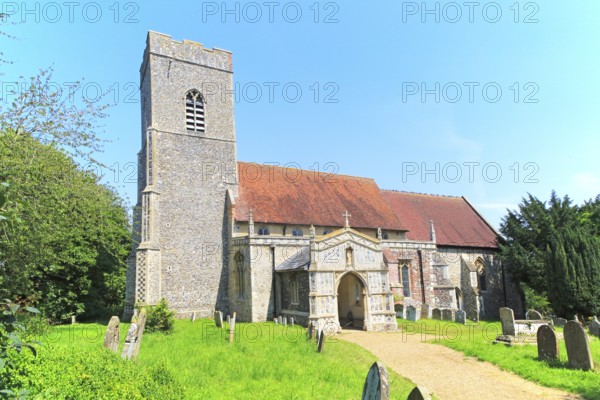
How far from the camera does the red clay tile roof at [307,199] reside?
24.6m

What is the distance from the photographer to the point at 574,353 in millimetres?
11078

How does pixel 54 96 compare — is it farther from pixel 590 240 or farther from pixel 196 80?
pixel 590 240

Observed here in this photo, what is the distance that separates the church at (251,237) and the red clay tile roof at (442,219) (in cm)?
22

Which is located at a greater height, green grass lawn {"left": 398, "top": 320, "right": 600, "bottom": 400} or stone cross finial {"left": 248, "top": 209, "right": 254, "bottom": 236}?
stone cross finial {"left": 248, "top": 209, "right": 254, "bottom": 236}

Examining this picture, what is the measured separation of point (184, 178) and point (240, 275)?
623 cm

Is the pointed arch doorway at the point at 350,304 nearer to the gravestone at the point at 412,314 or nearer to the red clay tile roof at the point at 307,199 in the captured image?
the gravestone at the point at 412,314

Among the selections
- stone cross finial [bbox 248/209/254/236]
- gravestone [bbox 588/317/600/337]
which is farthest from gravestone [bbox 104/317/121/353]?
gravestone [bbox 588/317/600/337]

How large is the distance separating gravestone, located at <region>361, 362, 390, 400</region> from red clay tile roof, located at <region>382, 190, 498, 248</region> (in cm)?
2408

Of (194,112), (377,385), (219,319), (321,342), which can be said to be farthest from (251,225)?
(377,385)

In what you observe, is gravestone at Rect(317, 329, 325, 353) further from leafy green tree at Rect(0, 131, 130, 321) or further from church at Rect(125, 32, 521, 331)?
leafy green tree at Rect(0, 131, 130, 321)

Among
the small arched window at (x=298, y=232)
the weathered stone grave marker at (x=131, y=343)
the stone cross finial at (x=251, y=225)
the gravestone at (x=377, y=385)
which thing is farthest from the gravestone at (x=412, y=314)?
the gravestone at (x=377, y=385)

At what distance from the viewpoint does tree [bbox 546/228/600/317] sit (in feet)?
74.7

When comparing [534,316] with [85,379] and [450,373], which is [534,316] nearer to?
[450,373]

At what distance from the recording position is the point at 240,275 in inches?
910
